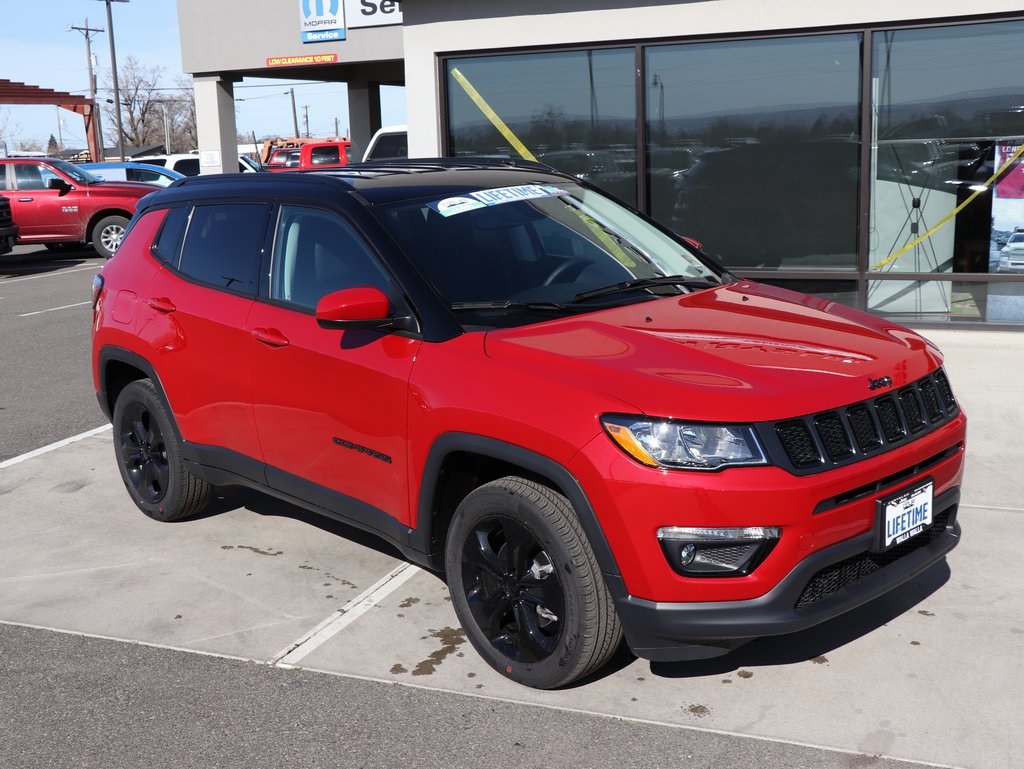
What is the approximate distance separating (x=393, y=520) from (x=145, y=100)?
293 feet

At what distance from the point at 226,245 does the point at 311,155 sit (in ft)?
82.2

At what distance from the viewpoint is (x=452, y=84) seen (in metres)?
11.0

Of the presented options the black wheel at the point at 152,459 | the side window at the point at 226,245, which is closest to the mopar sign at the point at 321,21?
the black wheel at the point at 152,459

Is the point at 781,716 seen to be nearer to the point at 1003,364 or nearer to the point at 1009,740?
the point at 1009,740

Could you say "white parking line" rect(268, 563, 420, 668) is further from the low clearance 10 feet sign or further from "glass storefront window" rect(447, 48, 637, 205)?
the low clearance 10 feet sign

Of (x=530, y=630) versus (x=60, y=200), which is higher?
(x=60, y=200)

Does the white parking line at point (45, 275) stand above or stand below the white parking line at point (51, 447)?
above

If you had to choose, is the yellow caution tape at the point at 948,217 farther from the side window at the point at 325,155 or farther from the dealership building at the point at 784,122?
the side window at the point at 325,155

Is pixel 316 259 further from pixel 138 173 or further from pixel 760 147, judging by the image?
pixel 138 173

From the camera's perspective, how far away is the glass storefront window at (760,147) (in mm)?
9734

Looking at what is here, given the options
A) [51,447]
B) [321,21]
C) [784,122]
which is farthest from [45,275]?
[784,122]

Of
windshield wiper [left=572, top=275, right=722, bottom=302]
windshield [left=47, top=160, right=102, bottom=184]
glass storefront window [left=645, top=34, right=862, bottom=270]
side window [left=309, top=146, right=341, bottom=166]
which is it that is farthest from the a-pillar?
windshield wiper [left=572, top=275, right=722, bottom=302]

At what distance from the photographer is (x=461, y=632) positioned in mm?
4281

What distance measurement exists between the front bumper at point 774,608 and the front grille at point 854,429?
27cm
